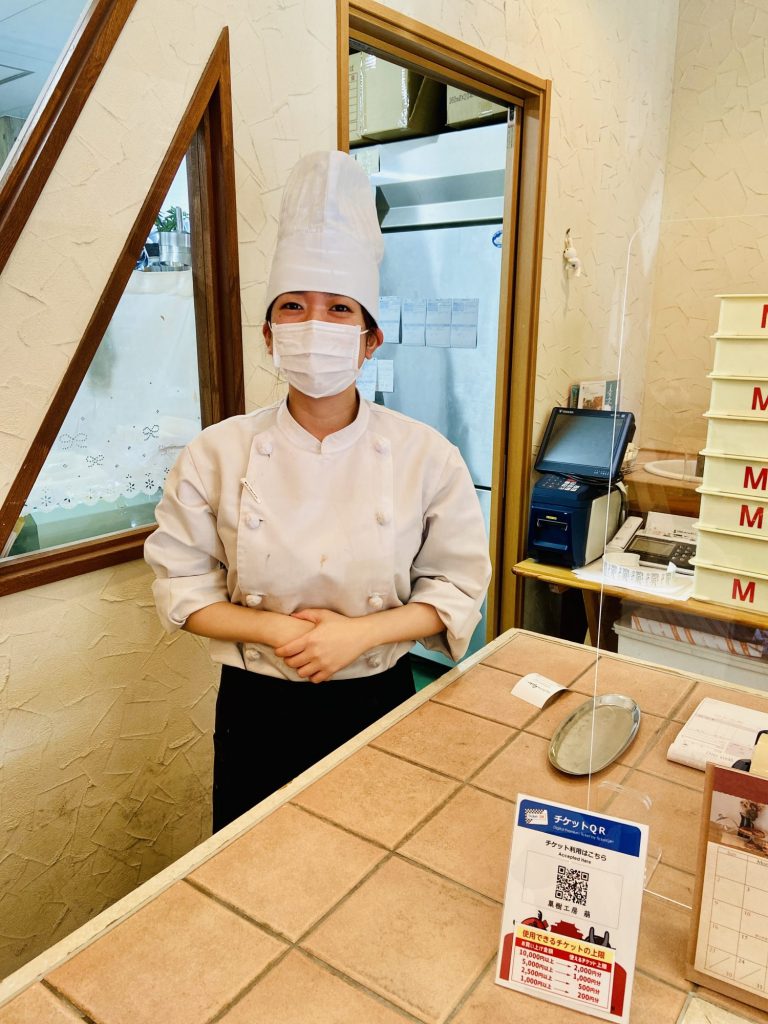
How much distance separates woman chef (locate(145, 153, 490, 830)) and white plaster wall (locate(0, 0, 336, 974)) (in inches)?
13.7

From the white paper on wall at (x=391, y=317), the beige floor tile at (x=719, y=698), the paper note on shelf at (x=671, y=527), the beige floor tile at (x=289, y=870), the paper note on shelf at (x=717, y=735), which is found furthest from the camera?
the white paper on wall at (x=391, y=317)

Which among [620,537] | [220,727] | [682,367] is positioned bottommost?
[220,727]

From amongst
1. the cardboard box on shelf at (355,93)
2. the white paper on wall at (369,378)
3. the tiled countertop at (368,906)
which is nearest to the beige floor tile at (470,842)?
the tiled countertop at (368,906)

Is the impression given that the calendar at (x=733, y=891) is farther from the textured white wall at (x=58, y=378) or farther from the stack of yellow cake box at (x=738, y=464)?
the textured white wall at (x=58, y=378)

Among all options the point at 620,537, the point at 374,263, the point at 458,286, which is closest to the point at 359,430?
the point at 374,263

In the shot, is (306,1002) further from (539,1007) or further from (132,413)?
(132,413)

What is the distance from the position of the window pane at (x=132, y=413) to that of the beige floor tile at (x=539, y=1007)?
1.06 meters

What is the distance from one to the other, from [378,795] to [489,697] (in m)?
0.32

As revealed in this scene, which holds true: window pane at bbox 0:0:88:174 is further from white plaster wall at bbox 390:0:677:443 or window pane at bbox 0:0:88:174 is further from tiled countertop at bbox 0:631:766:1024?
tiled countertop at bbox 0:631:766:1024

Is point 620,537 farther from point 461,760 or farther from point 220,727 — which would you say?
point 220,727

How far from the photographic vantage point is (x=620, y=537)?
104cm

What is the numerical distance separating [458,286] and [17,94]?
5.99ft

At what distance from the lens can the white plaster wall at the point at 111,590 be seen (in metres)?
1.32

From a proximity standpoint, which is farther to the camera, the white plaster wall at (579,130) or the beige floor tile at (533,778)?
the white plaster wall at (579,130)
